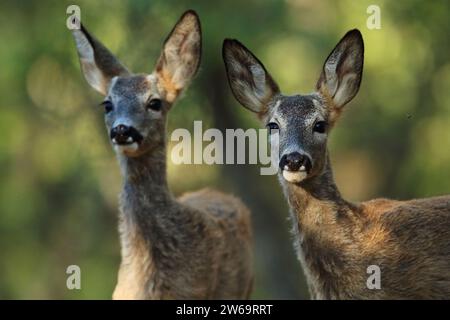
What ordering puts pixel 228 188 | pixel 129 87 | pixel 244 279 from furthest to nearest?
1. pixel 228 188
2. pixel 244 279
3. pixel 129 87

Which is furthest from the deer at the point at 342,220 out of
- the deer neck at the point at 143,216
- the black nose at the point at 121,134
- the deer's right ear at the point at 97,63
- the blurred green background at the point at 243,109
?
the blurred green background at the point at 243,109

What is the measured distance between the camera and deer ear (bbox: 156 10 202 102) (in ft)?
42.7

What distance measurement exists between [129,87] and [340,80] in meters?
2.41

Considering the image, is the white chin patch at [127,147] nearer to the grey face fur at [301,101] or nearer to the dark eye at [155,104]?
the dark eye at [155,104]

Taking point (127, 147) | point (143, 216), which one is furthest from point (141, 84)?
point (143, 216)

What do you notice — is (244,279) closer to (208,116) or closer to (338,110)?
(338,110)

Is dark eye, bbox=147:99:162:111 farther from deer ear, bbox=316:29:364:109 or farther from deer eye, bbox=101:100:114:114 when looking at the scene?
deer ear, bbox=316:29:364:109

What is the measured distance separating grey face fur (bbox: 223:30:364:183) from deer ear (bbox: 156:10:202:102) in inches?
59.1

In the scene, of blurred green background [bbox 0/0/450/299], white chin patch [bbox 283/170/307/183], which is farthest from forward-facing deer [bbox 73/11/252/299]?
blurred green background [bbox 0/0/450/299]

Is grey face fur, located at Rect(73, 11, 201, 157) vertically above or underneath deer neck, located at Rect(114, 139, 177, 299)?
above

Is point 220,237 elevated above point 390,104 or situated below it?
below

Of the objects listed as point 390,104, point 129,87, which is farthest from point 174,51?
point 390,104

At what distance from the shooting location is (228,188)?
24.1 meters

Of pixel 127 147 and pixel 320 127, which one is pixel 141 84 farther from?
pixel 320 127
